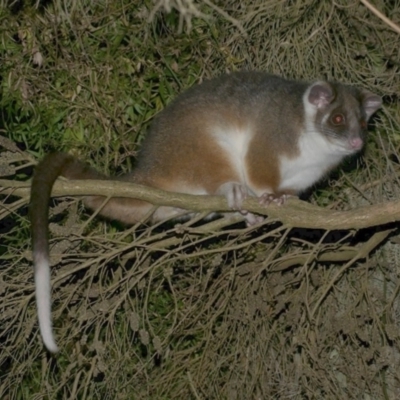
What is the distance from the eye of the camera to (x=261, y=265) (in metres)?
6.03

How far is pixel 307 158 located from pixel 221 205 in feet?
3.41

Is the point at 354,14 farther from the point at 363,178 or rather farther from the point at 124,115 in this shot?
the point at 124,115

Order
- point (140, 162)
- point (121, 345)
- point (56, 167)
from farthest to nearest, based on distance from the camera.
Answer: point (140, 162), point (121, 345), point (56, 167)

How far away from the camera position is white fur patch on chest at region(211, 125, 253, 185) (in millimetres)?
6129

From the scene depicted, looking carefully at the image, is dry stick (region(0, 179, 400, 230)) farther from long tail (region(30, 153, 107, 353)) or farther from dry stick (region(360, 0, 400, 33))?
dry stick (region(360, 0, 400, 33))

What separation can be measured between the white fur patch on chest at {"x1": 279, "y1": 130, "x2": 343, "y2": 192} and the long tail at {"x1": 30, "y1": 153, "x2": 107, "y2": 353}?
158 cm

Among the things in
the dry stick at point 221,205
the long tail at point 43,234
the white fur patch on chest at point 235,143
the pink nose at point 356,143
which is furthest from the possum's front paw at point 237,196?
the long tail at point 43,234

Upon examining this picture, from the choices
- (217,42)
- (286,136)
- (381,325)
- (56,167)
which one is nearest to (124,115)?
(217,42)

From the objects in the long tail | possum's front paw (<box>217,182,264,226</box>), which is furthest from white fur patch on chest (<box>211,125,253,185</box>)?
the long tail

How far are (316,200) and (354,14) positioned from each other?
1.48m

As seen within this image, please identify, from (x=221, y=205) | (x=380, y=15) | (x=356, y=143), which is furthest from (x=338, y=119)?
(x=380, y=15)

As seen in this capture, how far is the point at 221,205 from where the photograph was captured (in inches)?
214

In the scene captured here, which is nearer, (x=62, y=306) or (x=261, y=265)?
(x=62, y=306)

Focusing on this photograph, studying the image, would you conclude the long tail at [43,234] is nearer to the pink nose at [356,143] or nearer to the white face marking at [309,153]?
the white face marking at [309,153]
